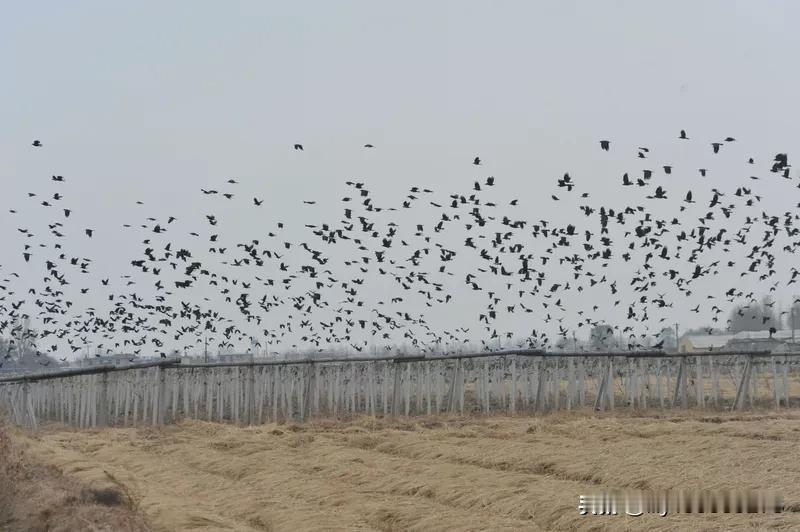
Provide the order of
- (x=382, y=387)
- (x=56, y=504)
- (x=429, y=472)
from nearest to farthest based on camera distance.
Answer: (x=56, y=504), (x=429, y=472), (x=382, y=387)

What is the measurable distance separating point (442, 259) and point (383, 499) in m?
16.0

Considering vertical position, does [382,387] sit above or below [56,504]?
below

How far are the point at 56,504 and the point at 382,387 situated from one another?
35127 mm

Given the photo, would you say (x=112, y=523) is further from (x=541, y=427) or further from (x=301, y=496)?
(x=541, y=427)

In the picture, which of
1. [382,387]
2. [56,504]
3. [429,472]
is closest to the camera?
[56,504]

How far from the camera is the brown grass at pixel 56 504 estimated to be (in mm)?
13273

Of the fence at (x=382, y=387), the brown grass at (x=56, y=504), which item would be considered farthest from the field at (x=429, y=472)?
the fence at (x=382, y=387)

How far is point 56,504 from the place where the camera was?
1497 centimetres

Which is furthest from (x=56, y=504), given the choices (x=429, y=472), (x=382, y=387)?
(x=382, y=387)

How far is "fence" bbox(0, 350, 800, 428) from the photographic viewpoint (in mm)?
40719

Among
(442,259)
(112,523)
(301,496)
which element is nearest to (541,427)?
(442,259)

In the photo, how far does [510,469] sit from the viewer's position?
19984 millimetres

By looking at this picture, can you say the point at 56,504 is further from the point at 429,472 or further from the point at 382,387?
the point at 382,387

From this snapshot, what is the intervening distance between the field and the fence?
9.37 m
